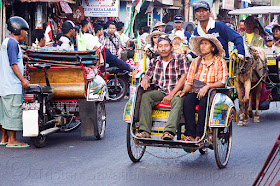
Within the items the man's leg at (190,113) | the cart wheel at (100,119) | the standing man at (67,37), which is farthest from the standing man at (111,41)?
the man's leg at (190,113)

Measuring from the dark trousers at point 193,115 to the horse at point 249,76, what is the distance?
413 centimetres

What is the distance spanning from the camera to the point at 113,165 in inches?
290

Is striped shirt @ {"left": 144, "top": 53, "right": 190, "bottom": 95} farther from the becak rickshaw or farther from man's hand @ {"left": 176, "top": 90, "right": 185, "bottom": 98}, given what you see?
man's hand @ {"left": 176, "top": 90, "right": 185, "bottom": 98}

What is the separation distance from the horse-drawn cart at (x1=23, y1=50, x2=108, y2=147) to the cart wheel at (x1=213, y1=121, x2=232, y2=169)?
7.94 feet

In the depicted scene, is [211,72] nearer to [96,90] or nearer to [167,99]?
[167,99]

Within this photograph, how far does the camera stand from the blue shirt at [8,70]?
8.36 metres

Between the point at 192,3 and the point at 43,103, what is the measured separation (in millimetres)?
25952

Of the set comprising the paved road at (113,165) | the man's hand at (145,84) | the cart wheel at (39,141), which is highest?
the man's hand at (145,84)

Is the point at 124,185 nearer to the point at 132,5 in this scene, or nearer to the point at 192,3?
the point at 132,5

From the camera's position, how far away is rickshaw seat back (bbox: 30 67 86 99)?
9.27m

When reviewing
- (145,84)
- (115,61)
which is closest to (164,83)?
(145,84)

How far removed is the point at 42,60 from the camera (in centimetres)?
918

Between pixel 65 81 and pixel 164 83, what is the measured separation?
227 cm

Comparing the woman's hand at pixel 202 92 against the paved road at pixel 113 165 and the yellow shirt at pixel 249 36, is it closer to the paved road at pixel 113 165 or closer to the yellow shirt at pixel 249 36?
the paved road at pixel 113 165
